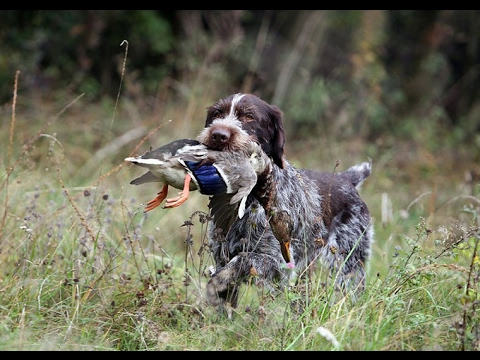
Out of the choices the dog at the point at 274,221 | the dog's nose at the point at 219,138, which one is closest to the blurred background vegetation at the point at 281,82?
the dog at the point at 274,221

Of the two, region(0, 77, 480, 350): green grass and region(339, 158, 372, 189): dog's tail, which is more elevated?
region(339, 158, 372, 189): dog's tail

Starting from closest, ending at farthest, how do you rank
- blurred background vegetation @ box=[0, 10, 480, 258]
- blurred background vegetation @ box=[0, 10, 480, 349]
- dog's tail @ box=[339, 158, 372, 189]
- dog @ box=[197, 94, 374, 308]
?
dog @ box=[197, 94, 374, 308], blurred background vegetation @ box=[0, 10, 480, 349], dog's tail @ box=[339, 158, 372, 189], blurred background vegetation @ box=[0, 10, 480, 258]

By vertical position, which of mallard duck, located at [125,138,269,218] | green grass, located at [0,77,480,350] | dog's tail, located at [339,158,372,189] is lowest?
green grass, located at [0,77,480,350]

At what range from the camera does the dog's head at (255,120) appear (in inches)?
169

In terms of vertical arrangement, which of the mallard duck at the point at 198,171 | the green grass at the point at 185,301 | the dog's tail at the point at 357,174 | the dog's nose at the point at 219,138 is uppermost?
the dog's nose at the point at 219,138

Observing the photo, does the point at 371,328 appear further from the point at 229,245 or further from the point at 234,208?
the point at 229,245

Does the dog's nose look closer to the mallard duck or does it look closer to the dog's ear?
the mallard duck

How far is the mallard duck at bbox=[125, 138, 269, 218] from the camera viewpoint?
3334mm

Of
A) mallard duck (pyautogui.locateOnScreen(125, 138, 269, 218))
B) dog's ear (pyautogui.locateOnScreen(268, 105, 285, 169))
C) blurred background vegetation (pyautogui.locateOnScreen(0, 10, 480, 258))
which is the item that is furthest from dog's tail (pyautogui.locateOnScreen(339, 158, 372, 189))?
mallard duck (pyautogui.locateOnScreen(125, 138, 269, 218))

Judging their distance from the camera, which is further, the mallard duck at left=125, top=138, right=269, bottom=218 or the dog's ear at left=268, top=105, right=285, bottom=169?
the dog's ear at left=268, top=105, right=285, bottom=169

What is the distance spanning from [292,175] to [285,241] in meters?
0.74

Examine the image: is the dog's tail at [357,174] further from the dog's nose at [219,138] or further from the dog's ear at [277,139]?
the dog's nose at [219,138]

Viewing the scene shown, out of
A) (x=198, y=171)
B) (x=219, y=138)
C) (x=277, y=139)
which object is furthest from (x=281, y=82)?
(x=198, y=171)

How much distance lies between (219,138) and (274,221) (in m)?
0.54
